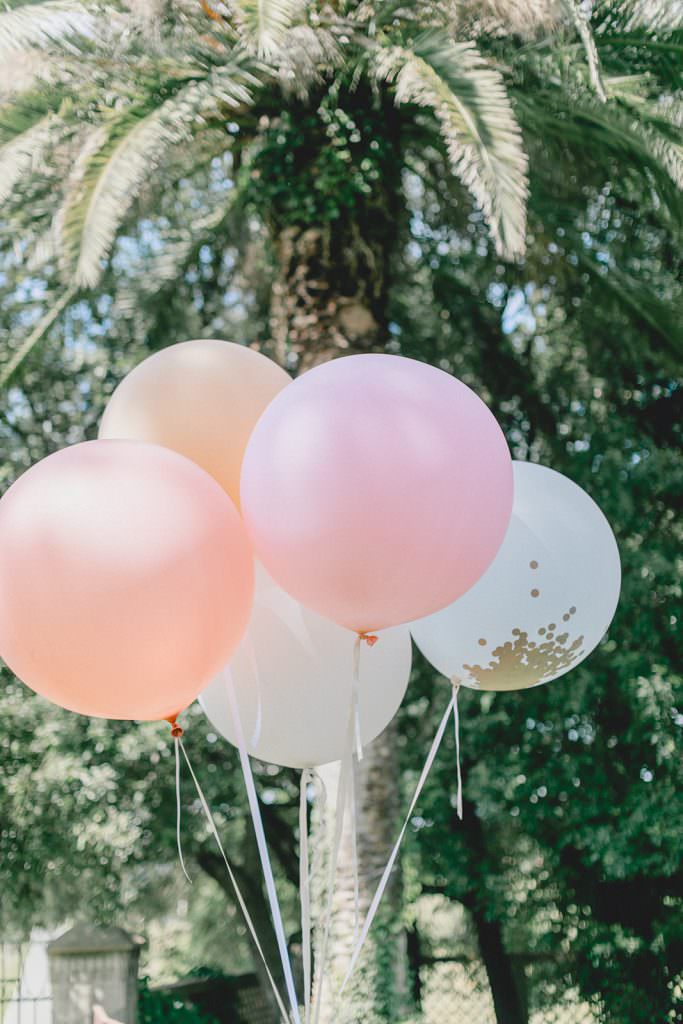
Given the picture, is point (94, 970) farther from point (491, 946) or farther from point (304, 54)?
point (304, 54)

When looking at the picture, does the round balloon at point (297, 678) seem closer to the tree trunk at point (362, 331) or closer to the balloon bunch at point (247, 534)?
the balloon bunch at point (247, 534)

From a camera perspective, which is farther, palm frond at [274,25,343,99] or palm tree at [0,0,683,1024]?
palm frond at [274,25,343,99]

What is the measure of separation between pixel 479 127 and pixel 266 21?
1083 millimetres

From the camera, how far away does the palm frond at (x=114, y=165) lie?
5363 mm

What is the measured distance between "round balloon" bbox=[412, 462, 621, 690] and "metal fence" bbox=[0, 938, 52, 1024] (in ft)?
17.6

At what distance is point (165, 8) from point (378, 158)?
1.77 metres

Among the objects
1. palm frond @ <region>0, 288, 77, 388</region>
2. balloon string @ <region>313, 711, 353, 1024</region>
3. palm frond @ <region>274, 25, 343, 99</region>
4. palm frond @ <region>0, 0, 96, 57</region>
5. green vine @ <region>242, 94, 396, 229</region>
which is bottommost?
palm frond @ <region>0, 288, 77, 388</region>

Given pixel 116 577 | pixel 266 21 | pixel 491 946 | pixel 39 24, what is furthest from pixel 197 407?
pixel 491 946

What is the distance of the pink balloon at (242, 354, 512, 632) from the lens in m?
2.82

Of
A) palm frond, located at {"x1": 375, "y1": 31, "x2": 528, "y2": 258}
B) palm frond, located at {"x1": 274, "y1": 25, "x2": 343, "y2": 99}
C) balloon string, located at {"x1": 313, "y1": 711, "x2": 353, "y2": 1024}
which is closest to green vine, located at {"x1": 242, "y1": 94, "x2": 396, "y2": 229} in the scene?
palm frond, located at {"x1": 274, "y1": 25, "x2": 343, "y2": 99}

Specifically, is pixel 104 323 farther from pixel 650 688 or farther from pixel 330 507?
pixel 330 507

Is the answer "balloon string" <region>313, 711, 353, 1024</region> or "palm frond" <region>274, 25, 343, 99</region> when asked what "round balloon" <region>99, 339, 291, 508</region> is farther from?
"palm frond" <region>274, 25, 343, 99</region>

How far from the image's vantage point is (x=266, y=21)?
4.78m

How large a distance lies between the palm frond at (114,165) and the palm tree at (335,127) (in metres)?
0.01
